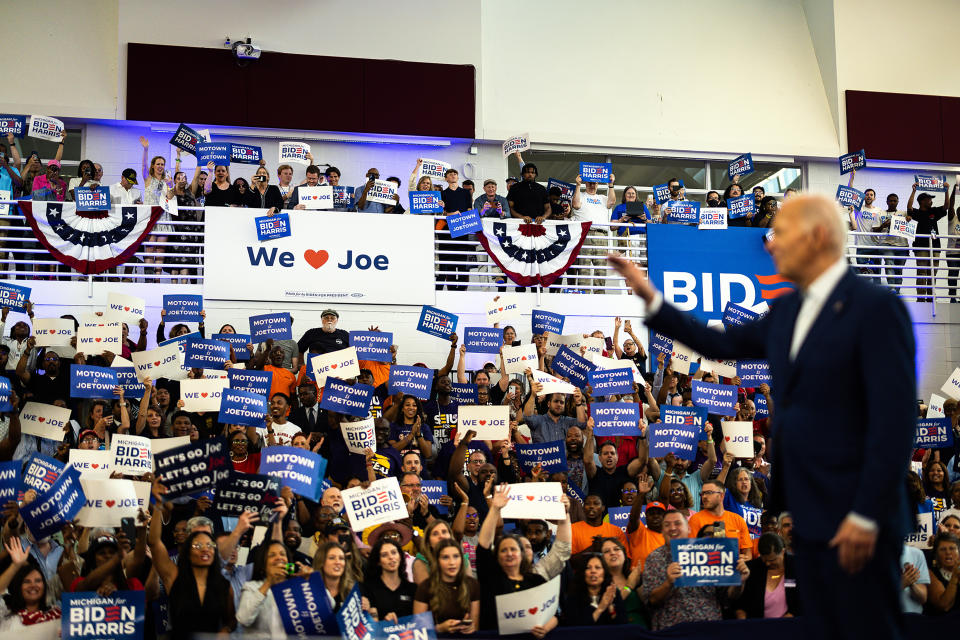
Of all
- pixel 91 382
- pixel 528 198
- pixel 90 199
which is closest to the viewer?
pixel 91 382

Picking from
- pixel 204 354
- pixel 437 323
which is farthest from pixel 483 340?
pixel 204 354

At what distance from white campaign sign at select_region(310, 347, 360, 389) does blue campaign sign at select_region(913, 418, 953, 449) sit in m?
5.02

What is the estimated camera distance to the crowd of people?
229 inches

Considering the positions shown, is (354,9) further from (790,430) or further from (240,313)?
(790,430)

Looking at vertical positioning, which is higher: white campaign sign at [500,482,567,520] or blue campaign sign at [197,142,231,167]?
blue campaign sign at [197,142,231,167]

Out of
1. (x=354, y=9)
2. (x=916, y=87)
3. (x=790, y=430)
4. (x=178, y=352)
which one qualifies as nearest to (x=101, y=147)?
(x=354, y=9)

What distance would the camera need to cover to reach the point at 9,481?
625cm

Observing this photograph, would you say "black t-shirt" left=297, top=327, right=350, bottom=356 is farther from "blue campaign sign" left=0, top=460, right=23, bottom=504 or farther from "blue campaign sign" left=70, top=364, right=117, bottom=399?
"blue campaign sign" left=0, top=460, right=23, bottom=504

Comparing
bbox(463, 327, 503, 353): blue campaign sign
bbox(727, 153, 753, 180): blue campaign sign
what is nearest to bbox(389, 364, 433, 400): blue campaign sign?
bbox(463, 327, 503, 353): blue campaign sign

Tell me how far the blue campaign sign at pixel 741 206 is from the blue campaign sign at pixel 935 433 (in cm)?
466

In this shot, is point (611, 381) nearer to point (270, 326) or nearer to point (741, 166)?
point (270, 326)

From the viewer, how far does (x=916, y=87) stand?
54.6ft

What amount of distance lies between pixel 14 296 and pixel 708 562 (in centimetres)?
744

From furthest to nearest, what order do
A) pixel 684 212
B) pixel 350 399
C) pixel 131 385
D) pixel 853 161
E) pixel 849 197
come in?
1. pixel 853 161
2. pixel 849 197
3. pixel 684 212
4. pixel 131 385
5. pixel 350 399
